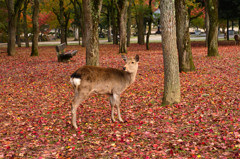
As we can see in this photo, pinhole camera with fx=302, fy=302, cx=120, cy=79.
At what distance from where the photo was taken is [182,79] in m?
12.9

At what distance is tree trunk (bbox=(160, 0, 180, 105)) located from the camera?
874 centimetres

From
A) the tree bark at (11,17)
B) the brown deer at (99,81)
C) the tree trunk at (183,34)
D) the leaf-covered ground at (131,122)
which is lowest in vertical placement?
the leaf-covered ground at (131,122)

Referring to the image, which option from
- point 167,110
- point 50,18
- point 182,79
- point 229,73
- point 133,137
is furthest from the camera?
point 50,18

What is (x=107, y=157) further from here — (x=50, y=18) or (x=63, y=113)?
(x=50, y=18)

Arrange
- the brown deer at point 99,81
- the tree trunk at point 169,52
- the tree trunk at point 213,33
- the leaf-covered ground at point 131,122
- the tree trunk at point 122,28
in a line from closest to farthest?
the leaf-covered ground at point 131,122 < the brown deer at point 99,81 < the tree trunk at point 169,52 < the tree trunk at point 213,33 < the tree trunk at point 122,28

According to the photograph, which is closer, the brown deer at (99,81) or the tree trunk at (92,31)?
the brown deer at (99,81)

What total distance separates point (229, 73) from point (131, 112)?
6892 millimetres

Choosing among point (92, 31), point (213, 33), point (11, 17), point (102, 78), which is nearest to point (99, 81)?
point (102, 78)

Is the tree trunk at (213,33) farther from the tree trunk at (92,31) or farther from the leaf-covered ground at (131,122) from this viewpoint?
the tree trunk at (92,31)

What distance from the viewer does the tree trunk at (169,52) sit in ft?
28.7

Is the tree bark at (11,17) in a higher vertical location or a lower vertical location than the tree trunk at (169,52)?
higher

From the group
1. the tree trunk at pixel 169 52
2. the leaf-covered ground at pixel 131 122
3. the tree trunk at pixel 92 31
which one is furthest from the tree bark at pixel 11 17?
the tree trunk at pixel 169 52

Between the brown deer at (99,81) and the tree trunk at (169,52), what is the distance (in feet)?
4.88

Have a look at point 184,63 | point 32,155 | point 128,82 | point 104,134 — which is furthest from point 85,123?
point 184,63
